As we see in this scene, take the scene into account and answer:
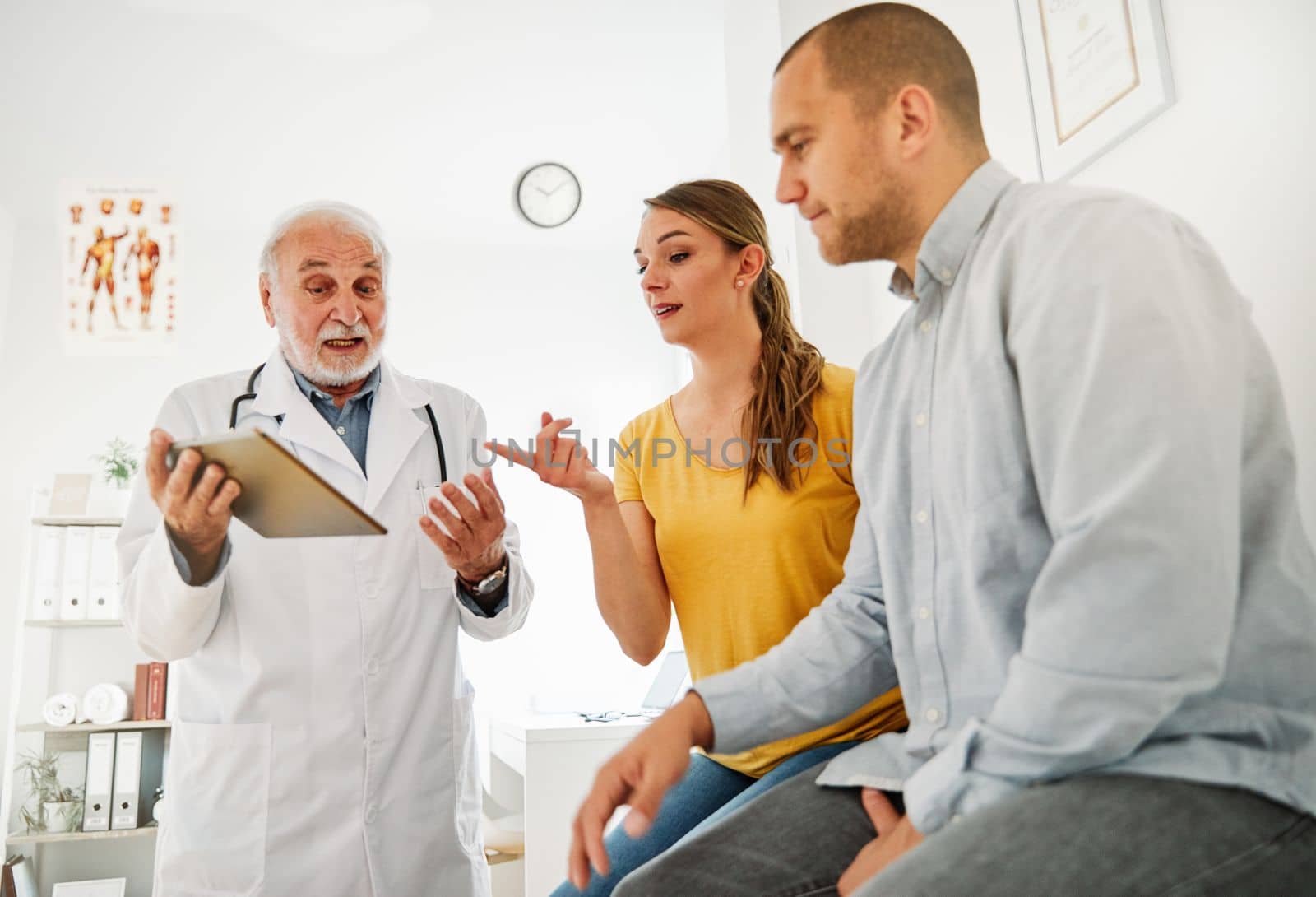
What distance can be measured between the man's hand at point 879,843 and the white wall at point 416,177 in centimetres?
284

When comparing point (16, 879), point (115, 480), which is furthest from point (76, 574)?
point (16, 879)

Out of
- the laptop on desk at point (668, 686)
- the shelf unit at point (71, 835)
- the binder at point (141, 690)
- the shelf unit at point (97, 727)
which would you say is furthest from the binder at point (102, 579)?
the laptop on desk at point (668, 686)

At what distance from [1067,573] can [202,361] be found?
434 cm

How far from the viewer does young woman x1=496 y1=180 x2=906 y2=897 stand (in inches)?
52.0

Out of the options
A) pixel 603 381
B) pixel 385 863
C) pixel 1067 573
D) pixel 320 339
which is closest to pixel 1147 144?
pixel 1067 573

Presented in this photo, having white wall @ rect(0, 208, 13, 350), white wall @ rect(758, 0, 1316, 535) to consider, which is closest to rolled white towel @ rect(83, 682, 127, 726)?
white wall @ rect(0, 208, 13, 350)

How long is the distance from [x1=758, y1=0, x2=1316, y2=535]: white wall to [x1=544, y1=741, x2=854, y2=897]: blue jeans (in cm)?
69

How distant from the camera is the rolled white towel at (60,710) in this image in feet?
11.6

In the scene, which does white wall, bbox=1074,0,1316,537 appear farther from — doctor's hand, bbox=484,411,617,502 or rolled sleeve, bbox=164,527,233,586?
rolled sleeve, bbox=164,527,233,586

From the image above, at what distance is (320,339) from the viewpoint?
1609mm

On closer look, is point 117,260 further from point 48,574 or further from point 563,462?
point 563,462

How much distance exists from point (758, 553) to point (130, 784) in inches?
125

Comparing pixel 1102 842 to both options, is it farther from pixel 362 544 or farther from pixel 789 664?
pixel 362 544

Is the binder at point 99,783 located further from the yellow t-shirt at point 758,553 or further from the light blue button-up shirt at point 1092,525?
the light blue button-up shirt at point 1092,525
